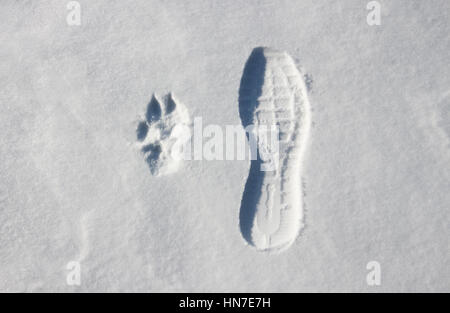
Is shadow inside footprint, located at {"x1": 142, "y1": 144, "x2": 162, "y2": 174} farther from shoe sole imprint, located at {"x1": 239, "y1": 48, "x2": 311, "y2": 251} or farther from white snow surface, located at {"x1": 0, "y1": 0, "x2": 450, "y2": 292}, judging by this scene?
shoe sole imprint, located at {"x1": 239, "y1": 48, "x2": 311, "y2": 251}

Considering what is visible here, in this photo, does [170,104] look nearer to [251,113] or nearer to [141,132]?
[141,132]

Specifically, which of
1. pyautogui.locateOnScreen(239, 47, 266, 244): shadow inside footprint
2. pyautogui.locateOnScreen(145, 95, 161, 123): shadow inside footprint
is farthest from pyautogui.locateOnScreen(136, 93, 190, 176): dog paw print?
pyautogui.locateOnScreen(239, 47, 266, 244): shadow inside footprint

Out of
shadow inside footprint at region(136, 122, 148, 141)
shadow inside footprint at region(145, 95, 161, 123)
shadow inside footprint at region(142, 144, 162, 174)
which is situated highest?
shadow inside footprint at region(145, 95, 161, 123)

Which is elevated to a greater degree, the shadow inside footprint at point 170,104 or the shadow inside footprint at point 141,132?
the shadow inside footprint at point 170,104

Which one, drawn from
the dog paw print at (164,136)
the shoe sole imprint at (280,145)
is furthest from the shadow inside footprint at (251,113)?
the dog paw print at (164,136)

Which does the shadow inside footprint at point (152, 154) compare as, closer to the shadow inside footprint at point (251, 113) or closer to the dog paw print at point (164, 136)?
the dog paw print at point (164, 136)

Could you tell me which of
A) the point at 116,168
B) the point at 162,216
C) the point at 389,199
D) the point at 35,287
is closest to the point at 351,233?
the point at 389,199

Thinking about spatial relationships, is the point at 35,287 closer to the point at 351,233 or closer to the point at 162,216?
the point at 162,216
